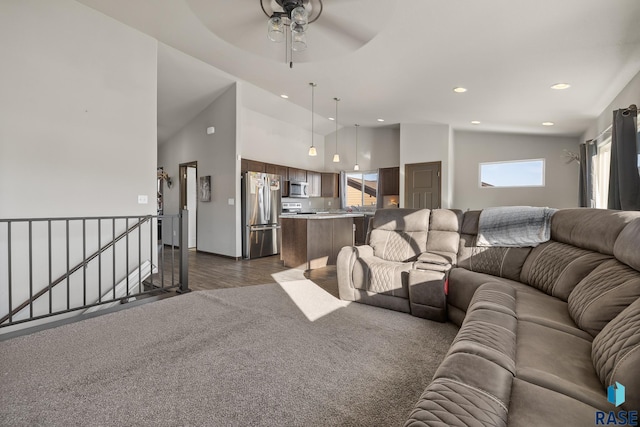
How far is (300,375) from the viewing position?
1711 millimetres

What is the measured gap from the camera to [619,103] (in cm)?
337

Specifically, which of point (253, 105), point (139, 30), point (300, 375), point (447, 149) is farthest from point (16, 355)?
point (447, 149)

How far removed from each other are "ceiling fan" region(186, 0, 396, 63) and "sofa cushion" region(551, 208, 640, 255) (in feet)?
6.09

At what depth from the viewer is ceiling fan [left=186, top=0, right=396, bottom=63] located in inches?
71.7

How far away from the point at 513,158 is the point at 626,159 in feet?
13.0

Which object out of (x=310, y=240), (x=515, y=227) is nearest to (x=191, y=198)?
Answer: (x=310, y=240)

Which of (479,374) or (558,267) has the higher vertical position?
(558,267)

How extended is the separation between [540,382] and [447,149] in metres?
5.87

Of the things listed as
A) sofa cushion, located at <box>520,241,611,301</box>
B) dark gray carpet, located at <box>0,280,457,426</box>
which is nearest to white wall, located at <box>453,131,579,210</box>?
sofa cushion, located at <box>520,241,611,301</box>

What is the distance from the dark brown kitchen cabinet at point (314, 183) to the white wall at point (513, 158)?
351 centimetres

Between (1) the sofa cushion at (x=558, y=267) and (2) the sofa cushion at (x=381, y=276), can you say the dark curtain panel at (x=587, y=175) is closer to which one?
(1) the sofa cushion at (x=558, y=267)

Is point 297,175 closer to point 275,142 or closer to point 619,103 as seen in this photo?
point 275,142

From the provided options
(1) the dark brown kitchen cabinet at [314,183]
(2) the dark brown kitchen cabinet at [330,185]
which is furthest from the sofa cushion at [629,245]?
(2) the dark brown kitchen cabinet at [330,185]

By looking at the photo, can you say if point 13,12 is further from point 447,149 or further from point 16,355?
point 447,149
